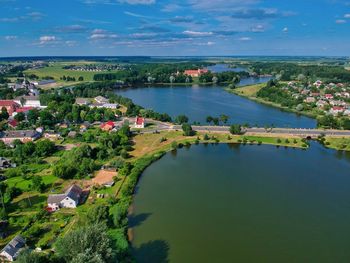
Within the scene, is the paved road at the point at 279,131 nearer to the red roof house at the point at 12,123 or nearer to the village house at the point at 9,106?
the red roof house at the point at 12,123

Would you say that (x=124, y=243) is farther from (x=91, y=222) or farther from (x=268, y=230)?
(x=268, y=230)

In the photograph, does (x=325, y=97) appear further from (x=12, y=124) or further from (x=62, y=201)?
(x=12, y=124)

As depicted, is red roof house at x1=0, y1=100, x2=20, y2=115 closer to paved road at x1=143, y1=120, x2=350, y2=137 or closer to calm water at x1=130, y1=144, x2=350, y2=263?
paved road at x1=143, y1=120, x2=350, y2=137

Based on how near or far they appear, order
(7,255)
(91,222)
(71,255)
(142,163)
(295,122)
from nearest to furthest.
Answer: (71,255) < (7,255) < (91,222) < (142,163) < (295,122)

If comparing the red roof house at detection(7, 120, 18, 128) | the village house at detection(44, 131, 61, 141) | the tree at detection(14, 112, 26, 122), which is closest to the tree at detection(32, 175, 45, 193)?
the village house at detection(44, 131, 61, 141)

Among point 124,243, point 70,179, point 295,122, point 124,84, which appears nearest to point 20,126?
point 70,179

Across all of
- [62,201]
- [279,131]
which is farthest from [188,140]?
[62,201]

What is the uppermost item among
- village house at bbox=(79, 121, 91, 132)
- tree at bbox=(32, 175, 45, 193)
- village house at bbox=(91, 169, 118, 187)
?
village house at bbox=(79, 121, 91, 132)

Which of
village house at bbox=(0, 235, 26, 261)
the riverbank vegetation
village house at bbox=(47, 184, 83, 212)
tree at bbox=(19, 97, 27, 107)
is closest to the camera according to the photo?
village house at bbox=(0, 235, 26, 261)
